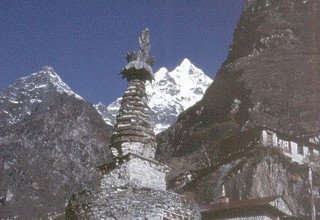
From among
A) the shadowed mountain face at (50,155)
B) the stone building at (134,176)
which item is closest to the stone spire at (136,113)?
the stone building at (134,176)

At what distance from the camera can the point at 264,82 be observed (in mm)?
73250

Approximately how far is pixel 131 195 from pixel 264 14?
3278 inches

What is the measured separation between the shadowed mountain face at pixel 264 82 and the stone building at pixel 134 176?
143 ft

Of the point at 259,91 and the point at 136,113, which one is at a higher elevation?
the point at 259,91

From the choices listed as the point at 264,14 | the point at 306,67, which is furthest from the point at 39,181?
the point at 264,14

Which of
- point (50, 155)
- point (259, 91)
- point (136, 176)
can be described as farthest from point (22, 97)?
point (136, 176)

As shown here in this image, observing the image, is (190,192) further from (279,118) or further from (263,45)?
(263,45)

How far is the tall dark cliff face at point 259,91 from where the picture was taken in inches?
2376

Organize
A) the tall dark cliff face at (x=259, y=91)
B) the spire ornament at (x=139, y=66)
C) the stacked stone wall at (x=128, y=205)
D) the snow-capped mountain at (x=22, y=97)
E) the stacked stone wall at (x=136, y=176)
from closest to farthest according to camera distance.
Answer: the stacked stone wall at (x=128, y=205) → the stacked stone wall at (x=136, y=176) → the spire ornament at (x=139, y=66) → the tall dark cliff face at (x=259, y=91) → the snow-capped mountain at (x=22, y=97)

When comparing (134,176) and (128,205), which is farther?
(134,176)

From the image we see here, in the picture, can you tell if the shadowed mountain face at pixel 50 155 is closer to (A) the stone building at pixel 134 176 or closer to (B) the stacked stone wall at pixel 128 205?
(A) the stone building at pixel 134 176

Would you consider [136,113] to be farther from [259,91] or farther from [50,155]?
[259,91]

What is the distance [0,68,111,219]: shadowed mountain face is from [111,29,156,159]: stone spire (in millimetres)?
35226

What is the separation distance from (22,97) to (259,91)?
55772 millimetres
